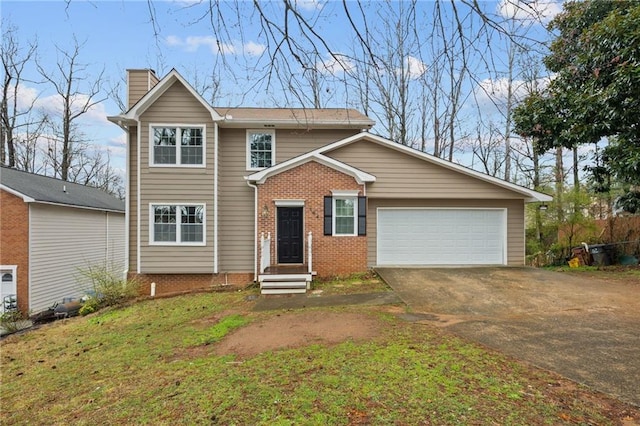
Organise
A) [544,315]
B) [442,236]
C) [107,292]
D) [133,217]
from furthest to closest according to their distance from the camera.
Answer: [442,236], [133,217], [107,292], [544,315]

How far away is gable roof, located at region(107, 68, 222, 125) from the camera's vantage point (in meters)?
11.5

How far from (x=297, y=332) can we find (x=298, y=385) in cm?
218

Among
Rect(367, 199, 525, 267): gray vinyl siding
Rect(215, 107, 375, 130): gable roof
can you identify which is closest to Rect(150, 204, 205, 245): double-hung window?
Rect(215, 107, 375, 130): gable roof

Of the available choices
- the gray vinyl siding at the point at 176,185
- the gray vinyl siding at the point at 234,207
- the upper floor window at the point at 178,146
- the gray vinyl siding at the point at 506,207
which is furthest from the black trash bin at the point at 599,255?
the upper floor window at the point at 178,146

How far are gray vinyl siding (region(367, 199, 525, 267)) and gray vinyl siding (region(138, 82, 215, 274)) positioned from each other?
5673mm

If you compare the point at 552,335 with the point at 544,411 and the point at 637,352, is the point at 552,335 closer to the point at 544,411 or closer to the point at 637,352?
the point at 637,352

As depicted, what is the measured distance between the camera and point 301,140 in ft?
41.9

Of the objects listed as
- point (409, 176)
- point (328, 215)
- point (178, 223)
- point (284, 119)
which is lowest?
point (178, 223)

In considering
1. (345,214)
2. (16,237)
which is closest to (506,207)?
(345,214)

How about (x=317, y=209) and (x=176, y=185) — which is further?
(x=176, y=185)

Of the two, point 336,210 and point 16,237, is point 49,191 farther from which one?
point 336,210

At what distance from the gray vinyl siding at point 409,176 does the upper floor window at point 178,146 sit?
4569 millimetres

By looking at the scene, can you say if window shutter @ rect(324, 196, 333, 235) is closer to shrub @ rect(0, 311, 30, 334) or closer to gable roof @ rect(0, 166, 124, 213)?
shrub @ rect(0, 311, 30, 334)

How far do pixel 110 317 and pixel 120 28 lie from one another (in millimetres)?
8192
